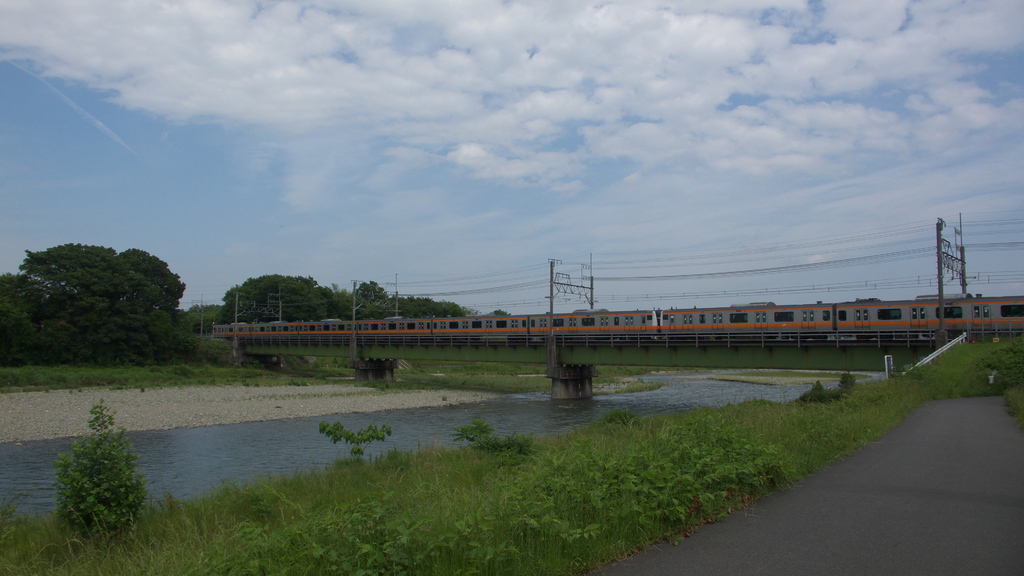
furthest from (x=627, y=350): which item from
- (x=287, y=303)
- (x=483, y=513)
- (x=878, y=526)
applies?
(x=287, y=303)

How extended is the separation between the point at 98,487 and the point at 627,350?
39.2 meters

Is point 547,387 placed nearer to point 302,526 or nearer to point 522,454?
point 522,454

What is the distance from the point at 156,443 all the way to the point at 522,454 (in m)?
18.4

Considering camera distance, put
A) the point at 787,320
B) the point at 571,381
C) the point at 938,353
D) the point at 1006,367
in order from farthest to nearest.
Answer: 1. the point at 571,381
2. the point at 787,320
3. the point at 938,353
4. the point at 1006,367

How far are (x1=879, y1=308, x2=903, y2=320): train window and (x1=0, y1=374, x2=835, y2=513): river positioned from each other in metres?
11.5

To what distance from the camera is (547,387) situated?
195ft

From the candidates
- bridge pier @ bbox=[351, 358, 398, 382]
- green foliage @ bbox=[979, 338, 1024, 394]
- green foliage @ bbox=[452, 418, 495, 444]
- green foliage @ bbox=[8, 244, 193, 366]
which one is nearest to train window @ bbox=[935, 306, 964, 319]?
green foliage @ bbox=[979, 338, 1024, 394]

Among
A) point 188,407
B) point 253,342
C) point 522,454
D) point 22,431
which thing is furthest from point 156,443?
point 253,342

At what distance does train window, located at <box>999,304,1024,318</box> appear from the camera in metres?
33.5

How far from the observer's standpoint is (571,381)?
50125 mm

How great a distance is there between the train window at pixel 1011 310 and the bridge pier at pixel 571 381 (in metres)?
27.0

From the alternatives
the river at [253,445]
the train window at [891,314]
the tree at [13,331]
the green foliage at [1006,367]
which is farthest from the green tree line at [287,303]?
the green foliage at [1006,367]

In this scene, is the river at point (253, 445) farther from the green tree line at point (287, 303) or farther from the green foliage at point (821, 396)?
the green tree line at point (287, 303)

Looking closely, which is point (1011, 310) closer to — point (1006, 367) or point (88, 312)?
point (1006, 367)
